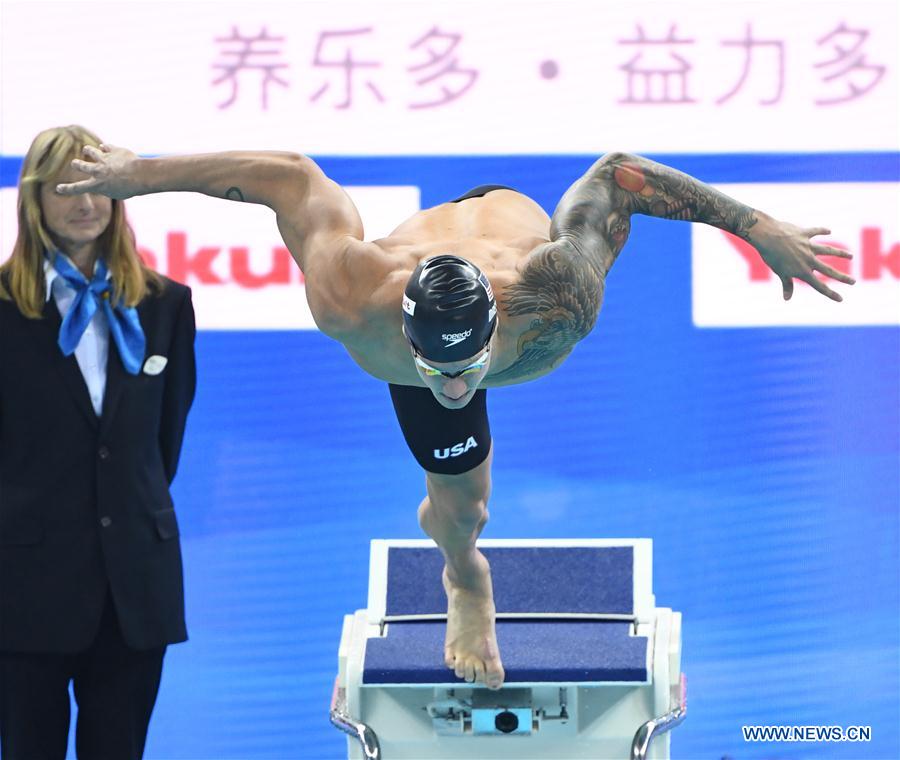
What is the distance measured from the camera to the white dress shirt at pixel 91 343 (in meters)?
3.74

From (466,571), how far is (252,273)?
1.81 meters

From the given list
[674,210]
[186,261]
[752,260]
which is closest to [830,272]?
[674,210]

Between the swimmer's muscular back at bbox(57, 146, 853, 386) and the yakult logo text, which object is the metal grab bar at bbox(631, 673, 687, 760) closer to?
the yakult logo text

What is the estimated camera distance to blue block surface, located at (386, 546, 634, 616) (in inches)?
166

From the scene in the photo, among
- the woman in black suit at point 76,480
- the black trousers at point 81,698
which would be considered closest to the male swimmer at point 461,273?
the woman in black suit at point 76,480

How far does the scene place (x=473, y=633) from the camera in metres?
3.85

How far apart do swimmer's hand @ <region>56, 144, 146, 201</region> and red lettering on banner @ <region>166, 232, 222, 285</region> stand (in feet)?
6.05

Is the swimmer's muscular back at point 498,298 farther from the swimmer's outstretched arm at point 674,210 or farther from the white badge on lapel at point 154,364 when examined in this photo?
the white badge on lapel at point 154,364

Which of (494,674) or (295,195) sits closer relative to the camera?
(295,195)

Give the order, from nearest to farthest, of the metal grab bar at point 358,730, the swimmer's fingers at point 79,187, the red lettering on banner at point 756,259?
the swimmer's fingers at point 79,187
the metal grab bar at point 358,730
the red lettering on banner at point 756,259

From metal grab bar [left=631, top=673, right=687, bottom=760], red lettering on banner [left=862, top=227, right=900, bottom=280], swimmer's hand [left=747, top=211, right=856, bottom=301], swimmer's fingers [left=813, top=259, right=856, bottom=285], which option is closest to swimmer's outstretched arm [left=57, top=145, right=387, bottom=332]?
swimmer's hand [left=747, top=211, right=856, bottom=301]

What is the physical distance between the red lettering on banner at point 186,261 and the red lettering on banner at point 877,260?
7.37 ft
